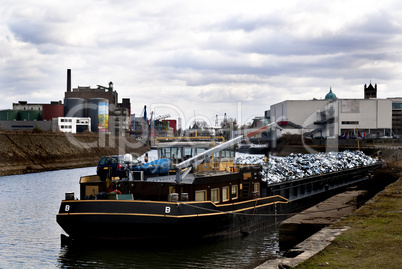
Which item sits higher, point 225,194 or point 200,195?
point 200,195

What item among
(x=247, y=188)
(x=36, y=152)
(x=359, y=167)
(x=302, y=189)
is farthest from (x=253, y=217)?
(x=36, y=152)

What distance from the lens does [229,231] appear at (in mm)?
24219

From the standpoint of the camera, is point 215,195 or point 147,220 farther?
point 215,195

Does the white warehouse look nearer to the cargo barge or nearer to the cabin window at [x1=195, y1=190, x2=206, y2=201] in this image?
the cargo barge

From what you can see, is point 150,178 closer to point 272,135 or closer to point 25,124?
point 272,135

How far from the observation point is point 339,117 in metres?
124

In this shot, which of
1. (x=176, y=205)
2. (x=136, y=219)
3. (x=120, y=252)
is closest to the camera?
(x=136, y=219)

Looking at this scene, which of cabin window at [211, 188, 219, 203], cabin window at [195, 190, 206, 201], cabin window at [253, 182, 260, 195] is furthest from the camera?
cabin window at [253, 182, 260, 195]

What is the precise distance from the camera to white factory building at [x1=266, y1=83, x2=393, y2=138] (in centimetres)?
12450

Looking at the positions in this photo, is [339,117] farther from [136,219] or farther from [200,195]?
[136,219]

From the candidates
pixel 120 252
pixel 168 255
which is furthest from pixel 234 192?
pixel 120 252

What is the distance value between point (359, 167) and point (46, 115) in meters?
137

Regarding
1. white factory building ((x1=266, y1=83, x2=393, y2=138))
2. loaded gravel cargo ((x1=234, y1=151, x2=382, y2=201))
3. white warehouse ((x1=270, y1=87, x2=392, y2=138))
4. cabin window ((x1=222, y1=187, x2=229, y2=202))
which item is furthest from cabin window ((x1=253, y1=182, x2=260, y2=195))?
white warehouse ((x1=270, y1=87, x2=392, y2=138))

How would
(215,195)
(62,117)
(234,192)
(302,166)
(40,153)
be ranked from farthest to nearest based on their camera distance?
1. (62,117)
2. (40,153)
3. (302,166)
4. (234,192)
5. (215,195)
